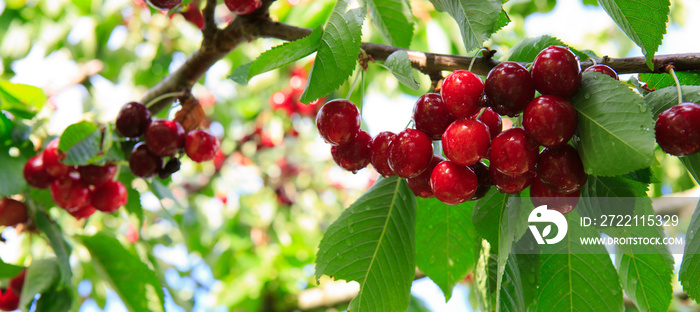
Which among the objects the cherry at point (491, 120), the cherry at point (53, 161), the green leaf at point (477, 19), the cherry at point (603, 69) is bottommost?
the cherry at point (53, 161)

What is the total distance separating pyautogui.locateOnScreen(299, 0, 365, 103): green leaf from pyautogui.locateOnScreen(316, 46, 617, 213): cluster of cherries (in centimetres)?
8

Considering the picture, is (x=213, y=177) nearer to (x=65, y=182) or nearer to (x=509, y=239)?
(x=65, y=182)

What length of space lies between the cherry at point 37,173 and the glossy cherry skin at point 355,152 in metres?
0.93

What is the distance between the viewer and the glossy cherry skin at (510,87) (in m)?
0.78

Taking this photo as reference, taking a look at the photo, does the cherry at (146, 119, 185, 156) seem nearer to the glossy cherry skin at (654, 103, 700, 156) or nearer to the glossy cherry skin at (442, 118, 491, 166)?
the glossy cherry skin at (442, 118, 491, 166)

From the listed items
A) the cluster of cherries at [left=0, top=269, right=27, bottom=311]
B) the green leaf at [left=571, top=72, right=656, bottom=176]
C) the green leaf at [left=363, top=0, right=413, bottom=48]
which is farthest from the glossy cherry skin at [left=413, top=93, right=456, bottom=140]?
the cluster of cherries at [left=0, top=269, right=27, bottom=311]

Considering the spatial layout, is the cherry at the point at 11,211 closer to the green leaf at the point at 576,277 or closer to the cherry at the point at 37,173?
the cherry at the point at 37,173

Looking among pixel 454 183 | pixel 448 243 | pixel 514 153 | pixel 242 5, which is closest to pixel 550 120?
pixel 514 153

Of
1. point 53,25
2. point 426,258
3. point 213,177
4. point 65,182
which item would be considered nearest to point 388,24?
point 426,258

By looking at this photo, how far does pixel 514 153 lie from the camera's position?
0.77 m

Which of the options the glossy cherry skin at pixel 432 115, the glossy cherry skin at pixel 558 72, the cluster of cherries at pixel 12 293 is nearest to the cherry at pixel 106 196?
the cluster of cherries at pixel 12 293

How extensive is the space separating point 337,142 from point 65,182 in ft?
2.98

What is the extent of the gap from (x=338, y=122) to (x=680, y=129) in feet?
1.79

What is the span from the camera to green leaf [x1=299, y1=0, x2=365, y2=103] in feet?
2.99
